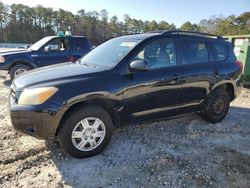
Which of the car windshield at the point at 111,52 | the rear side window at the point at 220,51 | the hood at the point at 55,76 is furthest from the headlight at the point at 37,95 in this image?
the rear side window at the point at 220,51

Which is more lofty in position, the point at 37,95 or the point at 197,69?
the point at 197,69

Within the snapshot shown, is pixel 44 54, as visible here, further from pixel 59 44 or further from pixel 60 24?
pixel 60 24

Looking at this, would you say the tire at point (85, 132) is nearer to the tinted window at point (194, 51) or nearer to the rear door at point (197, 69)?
the rear door at point (197, 69)

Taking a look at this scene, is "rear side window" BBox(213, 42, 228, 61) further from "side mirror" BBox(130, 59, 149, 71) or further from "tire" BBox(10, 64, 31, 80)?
"tire" BBox(10, 64, 31, 80)

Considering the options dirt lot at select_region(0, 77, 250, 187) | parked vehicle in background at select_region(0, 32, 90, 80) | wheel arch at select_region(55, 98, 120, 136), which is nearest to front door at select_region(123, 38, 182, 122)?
wheel arch at select_region(55, 98, 120, 136)

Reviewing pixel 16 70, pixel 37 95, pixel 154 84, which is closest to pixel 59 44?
pixel 16 70

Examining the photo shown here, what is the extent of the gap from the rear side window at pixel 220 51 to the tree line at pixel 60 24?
5222 centimetres

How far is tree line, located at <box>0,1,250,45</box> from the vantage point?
6662 centimetres

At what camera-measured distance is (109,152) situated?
4043 mm

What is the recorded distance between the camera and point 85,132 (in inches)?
Answer: 147

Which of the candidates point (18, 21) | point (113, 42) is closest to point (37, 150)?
point (113, 42)

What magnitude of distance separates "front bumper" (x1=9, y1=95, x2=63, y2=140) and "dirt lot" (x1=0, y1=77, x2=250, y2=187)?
1.56ft

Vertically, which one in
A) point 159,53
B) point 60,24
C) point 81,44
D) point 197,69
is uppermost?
point 60,24

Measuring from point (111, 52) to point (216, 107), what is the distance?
7.58 ft
